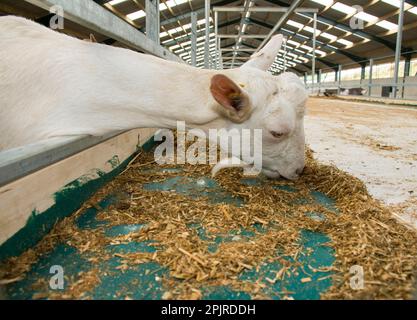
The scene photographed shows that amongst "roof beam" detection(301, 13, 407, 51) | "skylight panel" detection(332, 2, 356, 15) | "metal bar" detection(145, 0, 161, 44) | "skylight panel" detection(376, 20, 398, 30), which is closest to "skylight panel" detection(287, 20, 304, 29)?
"roof beam" detection(301, 13, 407, 51)

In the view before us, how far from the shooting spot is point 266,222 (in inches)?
57.4

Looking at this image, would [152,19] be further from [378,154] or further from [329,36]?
[329,36]

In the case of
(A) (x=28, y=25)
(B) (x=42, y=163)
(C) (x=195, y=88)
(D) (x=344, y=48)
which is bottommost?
(B) (x=42, y=163)

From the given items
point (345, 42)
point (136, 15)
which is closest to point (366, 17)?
point (345, 42)

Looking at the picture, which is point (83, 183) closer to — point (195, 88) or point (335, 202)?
point (195, 88)

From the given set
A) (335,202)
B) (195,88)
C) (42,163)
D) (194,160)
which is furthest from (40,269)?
(194,160)

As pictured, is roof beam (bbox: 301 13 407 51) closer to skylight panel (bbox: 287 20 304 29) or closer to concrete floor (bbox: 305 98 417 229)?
skylight panel (bbox: 287 20 304 29)

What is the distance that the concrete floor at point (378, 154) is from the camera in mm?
1788

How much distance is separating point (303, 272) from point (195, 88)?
974mm

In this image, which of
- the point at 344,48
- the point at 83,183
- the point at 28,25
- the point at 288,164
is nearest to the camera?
the point at 83,183

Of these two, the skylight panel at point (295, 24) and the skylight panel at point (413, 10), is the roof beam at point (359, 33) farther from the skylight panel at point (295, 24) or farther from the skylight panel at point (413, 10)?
the skylight panel at point (413, 10)

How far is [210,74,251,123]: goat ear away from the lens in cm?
147

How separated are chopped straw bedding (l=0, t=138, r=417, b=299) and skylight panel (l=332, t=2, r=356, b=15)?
13.8 metres

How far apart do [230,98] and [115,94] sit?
527 mm
